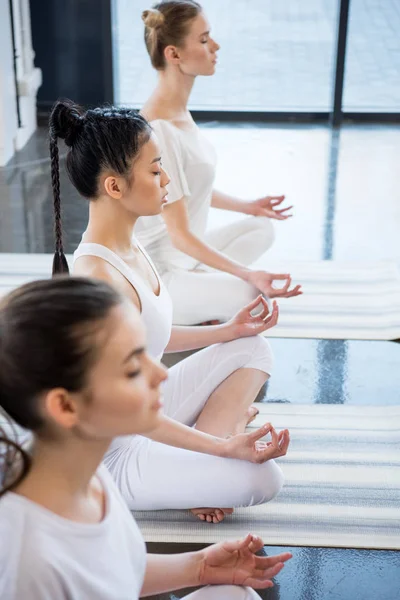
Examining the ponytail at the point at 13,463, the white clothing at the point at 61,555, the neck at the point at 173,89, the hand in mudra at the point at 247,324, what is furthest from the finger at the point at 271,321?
the ponytail at the point at 13,463

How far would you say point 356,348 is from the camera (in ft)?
9.73

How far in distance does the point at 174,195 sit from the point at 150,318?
0.88 meters

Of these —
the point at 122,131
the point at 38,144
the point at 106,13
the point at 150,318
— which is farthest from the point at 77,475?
the point at 106,13

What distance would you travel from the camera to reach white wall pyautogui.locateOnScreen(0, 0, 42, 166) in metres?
4.74

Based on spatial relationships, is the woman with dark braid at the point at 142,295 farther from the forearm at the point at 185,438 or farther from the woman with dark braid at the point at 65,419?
the woman with dark braid at the point at 65,419

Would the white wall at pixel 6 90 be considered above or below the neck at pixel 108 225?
below

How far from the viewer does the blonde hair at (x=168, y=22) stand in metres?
2.74

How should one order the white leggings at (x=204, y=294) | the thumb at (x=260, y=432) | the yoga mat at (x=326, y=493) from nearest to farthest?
the thumb at (x=260, y=432)
the yoga mat at (x=326, y=493)
the white leggings at (x=204, y=294)

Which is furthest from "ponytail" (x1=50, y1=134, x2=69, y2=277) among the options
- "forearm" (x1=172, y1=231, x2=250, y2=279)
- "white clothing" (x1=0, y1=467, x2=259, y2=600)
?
"white clothing" (x1=0, y1=467, x2=259, y2=600)

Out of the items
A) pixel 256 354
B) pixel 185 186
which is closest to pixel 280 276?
pixel 185 186

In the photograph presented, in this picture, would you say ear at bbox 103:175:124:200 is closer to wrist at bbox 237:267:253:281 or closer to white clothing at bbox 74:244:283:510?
white clothing at bbox 74:244:283:510

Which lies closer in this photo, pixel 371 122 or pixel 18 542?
pixel 18 542

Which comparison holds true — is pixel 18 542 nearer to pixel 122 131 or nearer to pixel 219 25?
pixel 122 131

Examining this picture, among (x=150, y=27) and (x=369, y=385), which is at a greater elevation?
(x=150, y=27)
